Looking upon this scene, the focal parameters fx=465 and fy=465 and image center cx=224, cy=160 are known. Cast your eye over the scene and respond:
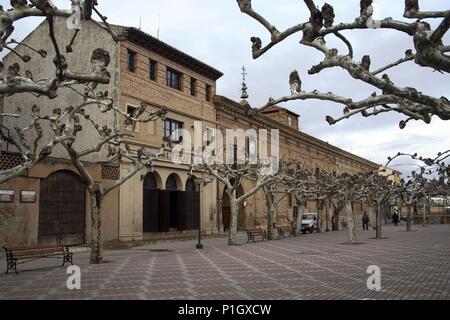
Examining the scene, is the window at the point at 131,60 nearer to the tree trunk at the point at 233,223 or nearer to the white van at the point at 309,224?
the tree trunk at the point at 233,223

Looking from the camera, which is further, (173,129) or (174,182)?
(174,182)

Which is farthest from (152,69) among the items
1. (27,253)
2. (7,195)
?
(27,253)

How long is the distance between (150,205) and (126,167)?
3094 mm

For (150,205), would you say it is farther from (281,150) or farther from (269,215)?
(281,150)

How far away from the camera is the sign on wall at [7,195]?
19.7m

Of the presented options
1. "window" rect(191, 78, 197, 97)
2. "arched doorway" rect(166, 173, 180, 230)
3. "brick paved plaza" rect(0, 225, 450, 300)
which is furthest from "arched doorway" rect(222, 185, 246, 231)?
"brick paved plaza" rect(0, 225, 450, 300)

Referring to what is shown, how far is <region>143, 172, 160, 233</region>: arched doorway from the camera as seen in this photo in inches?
1074

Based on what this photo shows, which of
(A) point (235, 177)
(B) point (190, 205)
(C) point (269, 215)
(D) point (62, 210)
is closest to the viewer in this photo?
(D) point (62, 210)

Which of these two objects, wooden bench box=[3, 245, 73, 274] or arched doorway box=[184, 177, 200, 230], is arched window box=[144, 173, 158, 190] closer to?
arched doorway box=[184, 177, 200, 230]

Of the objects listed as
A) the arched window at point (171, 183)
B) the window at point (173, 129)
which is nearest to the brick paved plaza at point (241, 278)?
the arched window at point (171, 183)

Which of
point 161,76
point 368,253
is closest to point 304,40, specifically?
point 368,253

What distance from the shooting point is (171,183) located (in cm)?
3039

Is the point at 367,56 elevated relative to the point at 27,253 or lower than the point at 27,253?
elevated

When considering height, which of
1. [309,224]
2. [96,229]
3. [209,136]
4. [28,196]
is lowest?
[309,224]
